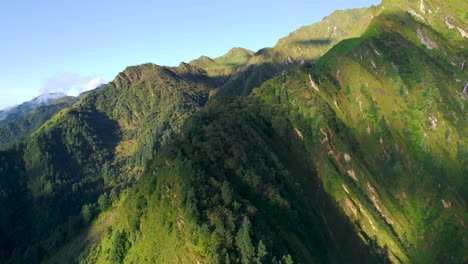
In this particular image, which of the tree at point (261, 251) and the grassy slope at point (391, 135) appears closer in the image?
the tree at point (261, 251)

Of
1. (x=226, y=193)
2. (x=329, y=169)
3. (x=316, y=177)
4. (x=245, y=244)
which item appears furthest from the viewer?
(x=316, y=177)

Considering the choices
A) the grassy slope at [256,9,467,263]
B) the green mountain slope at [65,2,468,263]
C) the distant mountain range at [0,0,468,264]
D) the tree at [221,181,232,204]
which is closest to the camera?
the tree at [221,181,232,204]

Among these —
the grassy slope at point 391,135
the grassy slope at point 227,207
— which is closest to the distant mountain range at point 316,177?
the grassy slope at point 227,207

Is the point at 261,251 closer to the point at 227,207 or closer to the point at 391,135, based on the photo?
the point at 227,207

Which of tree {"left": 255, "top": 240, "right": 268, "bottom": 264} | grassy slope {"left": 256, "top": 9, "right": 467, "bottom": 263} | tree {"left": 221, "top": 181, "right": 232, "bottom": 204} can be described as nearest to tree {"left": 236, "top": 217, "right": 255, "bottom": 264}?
tree {"left": 255, "top": 240, "right": 268, "bottom": 264}

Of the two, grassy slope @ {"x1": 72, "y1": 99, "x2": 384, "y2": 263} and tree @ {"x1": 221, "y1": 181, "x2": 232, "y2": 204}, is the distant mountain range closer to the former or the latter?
tree @ {"x1": 221, "y1": 181, "x2": 232, "y2": 204}

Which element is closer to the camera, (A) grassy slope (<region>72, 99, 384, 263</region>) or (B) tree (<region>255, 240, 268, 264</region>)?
(B) tree (<region>255, 240, 268, 264</region>)

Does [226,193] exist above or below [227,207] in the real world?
above

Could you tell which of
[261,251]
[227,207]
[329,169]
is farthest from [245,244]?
[329,169]

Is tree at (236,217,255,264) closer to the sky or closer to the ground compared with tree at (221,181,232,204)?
closer to the ground

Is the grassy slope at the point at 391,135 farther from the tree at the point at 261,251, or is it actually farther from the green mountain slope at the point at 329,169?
the tree at the point at 261,251

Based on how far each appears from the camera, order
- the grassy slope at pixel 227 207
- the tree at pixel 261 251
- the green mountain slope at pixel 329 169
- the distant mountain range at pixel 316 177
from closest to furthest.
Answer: the tree at pixel 261 251
the grassy slope at pixel 227 207
the distant mountain range at pixel 316 177
the green mountain slope at pixel 329 169

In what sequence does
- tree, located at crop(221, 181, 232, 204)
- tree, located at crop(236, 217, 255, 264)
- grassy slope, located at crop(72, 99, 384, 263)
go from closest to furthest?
1. tree, located at crop(236, 217, 255, 264)
2. grassy slope, located at crop(72, 99, 384, 263)
3. tree, located at crop(221, 181, 232, 204)
